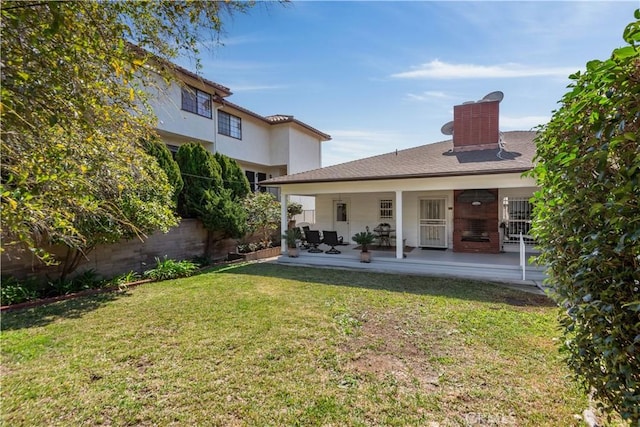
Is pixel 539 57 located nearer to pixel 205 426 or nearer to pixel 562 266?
pixel 562 266

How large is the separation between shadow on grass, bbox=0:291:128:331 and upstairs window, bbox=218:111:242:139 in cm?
1180

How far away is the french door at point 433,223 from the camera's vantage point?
44.7ft

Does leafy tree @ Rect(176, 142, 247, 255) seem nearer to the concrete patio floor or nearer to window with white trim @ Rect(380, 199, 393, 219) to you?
the concrete patio floor

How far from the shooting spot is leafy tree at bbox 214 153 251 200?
44.3ft

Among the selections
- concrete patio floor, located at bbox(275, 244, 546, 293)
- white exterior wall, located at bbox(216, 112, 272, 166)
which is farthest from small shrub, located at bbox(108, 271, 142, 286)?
white exterior wall, located at bbox(216, 112, 272, 166)

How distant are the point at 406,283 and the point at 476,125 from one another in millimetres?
8676

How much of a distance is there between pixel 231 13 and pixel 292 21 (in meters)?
1.67

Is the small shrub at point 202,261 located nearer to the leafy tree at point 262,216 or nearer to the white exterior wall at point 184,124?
the leafy tree at point 262,216

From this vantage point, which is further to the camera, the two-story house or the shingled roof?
the two-story house

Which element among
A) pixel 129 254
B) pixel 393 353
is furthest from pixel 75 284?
pixel 393 353

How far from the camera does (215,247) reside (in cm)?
1299

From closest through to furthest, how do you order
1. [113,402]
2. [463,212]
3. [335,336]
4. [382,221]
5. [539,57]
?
[113,402] < [335,336] < [539,57] < [463,212] < [382,221]

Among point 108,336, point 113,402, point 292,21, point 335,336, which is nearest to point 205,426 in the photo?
point 113,402

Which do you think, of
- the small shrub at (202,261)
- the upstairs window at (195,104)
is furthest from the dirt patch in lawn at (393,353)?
the upstairs window at (195,104)
